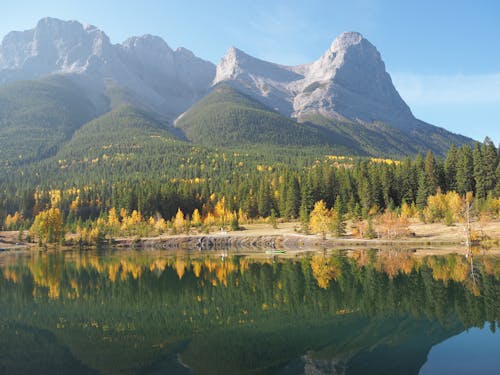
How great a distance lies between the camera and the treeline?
367ft

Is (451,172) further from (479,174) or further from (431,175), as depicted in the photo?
(479,174)

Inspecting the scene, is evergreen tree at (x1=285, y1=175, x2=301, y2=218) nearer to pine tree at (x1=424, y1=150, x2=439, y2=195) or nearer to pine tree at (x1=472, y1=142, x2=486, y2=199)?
pine tree at (x1=424, y1=150, x2=439, y2=195)

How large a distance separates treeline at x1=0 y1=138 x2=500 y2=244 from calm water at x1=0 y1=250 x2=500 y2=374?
6243cm

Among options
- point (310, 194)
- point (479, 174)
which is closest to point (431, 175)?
point (479, 174)

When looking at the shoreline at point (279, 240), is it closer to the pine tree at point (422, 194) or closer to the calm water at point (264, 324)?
the pine tree at point (422, 194)

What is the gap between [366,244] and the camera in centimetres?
8550

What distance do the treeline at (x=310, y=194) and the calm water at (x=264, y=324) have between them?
62.4 m

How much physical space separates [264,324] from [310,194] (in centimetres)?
→ 10312

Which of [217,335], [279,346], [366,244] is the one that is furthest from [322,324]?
[366,244]

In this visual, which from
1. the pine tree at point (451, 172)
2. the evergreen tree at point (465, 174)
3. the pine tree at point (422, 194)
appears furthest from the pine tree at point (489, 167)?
the pine tree at point (422, 194)

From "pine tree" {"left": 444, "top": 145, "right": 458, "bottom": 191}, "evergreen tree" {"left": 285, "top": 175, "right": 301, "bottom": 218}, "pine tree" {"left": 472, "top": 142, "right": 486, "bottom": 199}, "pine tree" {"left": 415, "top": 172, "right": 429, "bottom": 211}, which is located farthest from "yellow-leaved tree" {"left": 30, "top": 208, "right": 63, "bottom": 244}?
"pine tree" {"left": 472, "top": 142, "right": 486, "bottom": 199}

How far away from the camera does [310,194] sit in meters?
127

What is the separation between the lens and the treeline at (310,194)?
367 feet

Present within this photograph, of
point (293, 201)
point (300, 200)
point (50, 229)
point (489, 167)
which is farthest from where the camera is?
point (300, 200)
